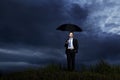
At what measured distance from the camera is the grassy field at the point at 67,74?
21.3 m

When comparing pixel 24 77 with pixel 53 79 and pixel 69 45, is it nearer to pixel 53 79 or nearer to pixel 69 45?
pixel 53 79

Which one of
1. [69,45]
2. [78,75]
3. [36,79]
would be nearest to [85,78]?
[78,75]

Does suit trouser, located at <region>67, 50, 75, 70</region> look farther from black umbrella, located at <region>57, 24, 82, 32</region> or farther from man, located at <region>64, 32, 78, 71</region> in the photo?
black umbrella, located at <region>57, 24, 82, 32</region>

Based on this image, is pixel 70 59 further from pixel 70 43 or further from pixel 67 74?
pixel 67 74

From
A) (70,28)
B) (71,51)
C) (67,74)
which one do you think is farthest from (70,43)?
(67,74)

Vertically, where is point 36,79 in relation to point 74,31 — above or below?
below

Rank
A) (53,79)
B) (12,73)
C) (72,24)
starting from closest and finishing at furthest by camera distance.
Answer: (53,79) → (12,73) → (72,24)

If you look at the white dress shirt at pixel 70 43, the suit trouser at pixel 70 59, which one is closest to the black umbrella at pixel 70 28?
the white dress shirt at pixel 70 43

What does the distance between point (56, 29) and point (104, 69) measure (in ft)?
14.7

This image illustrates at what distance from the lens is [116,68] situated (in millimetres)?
25812

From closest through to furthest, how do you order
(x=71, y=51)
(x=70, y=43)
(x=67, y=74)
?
1. (x=67, y=74)
2. (x=70, y=43)
3. (x=71, y=51)

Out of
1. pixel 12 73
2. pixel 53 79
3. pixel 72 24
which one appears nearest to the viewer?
pixel 53 79

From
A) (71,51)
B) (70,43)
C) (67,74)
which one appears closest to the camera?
(67,74)

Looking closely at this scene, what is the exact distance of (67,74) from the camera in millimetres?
22062
